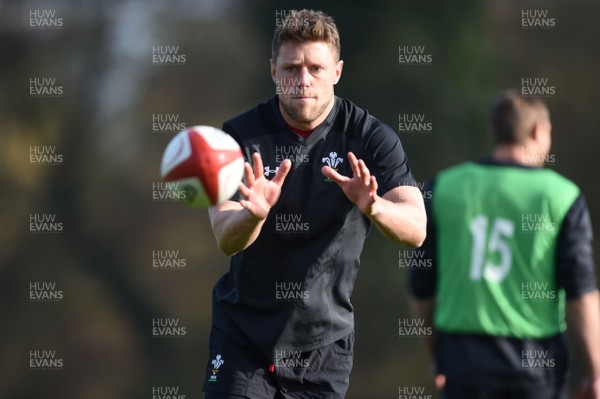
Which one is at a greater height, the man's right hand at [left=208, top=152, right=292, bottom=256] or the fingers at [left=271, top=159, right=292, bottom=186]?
the fingers at [left=271, top=159, right=292, bottom=186]

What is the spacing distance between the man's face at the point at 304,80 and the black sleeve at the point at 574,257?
5.21ft

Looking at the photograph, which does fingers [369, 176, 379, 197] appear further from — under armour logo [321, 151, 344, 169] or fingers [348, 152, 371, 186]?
under armour logo [321, 151, 344, 169]

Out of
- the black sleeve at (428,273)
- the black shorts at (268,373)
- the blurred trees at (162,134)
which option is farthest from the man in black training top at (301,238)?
the blurred trees at (162,134)

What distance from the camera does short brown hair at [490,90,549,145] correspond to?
3674 mm

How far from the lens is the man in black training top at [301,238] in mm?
4672

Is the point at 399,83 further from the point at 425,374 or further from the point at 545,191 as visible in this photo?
the point at 545,191

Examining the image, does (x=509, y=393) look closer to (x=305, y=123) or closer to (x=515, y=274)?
(x=515, y=274)

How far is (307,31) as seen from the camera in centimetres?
483

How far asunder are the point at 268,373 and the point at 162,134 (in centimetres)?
927

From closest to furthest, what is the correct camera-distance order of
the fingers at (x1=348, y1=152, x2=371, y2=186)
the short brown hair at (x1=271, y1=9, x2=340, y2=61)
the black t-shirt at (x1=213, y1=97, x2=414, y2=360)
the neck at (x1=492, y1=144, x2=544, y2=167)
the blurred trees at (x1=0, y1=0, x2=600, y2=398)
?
the neck at (x1=492, y1=144, x2=544, y2=167), the fingers at (x1=348, y1=152, x2=371, y2=186), the black t-shirt at (x1=213, y1=97, x2=414, y2=360), the short brown hair at (x1=271, y1=9, x2=340, y2=61), the blurred trees at (x1=0, y1=0, x2=600, y2=398)

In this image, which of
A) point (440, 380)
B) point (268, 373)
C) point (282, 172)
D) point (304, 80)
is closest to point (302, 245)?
point (282, 172)

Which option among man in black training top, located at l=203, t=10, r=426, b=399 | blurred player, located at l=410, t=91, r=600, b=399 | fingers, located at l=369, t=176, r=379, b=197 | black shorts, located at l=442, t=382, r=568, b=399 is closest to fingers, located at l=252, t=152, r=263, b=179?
man in black training top, located at l=203, t=10, r=426, b=399

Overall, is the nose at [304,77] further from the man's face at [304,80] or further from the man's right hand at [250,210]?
the man's right hand at [250,210]

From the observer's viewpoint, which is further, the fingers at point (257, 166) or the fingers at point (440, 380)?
the fingers at point (257, 166)
